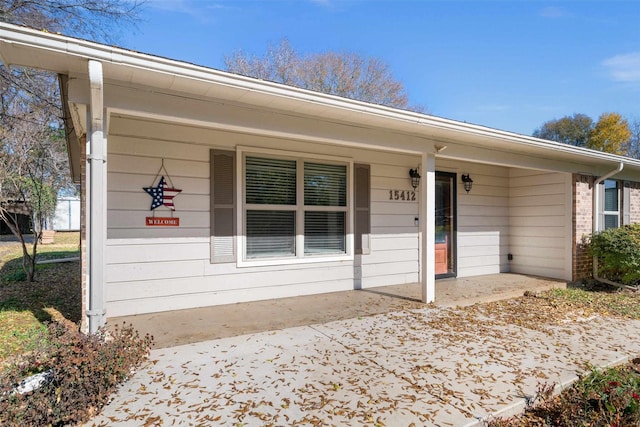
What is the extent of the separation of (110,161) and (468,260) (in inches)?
252

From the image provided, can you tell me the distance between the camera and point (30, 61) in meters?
2.83

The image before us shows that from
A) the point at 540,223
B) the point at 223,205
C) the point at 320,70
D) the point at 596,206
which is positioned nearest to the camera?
the point at 223,205

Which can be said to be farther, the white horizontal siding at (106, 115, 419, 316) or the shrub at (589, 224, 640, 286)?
the shrub at (589, 224, 640, 286)

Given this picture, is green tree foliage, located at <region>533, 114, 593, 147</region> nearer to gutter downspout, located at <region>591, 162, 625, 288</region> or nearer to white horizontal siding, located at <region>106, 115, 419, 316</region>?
gutter downspout, located at <region>591, 162, 625, 288</region>

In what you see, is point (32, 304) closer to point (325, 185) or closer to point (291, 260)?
point (291, 260)

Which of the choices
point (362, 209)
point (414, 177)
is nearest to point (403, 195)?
point (414, 177)

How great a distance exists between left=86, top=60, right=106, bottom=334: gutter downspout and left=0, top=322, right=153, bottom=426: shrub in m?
0.27

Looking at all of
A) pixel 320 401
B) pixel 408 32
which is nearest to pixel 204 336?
pixel 320 401

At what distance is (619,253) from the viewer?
21.4 ft

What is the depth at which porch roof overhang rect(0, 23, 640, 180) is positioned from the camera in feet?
8.82

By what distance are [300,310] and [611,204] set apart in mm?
7643

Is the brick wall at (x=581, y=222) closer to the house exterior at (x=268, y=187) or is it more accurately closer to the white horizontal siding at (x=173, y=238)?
the house exterior at (x=268, y=187)

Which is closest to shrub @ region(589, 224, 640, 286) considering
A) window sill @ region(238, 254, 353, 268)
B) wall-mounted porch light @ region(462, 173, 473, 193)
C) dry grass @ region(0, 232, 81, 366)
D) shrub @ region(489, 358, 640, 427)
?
wall-mounted porch light @ region(462, 173, 473, 193)

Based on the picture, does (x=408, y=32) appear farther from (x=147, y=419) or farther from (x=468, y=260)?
(x=147, y=419)
